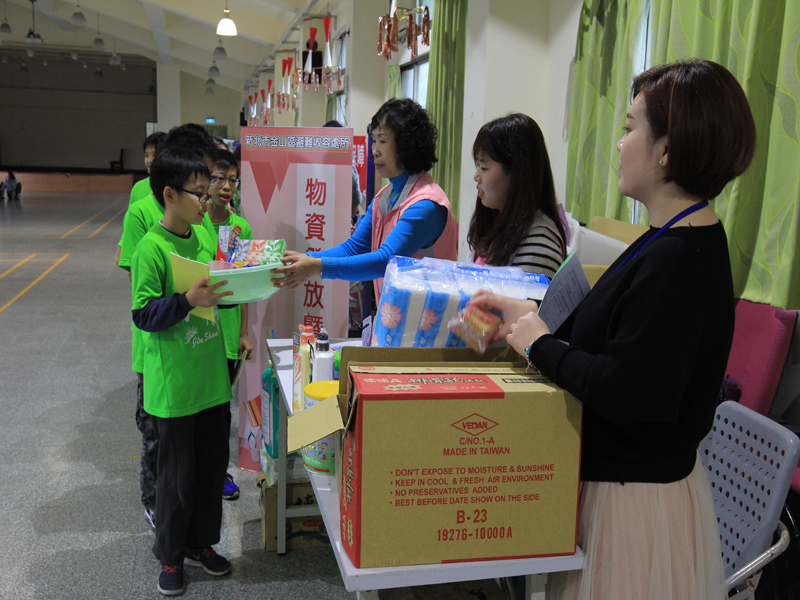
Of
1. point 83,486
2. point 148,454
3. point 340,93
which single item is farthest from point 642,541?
point 340,93

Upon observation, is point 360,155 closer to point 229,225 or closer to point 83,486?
point 229,225

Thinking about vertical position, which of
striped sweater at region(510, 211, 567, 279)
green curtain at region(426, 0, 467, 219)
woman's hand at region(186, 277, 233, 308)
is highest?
green curtain at region(426, 0, 467, 219)

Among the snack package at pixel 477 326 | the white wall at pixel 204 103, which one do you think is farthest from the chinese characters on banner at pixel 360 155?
the white wall at pixel 204 103

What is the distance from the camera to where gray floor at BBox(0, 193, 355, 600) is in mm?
2164

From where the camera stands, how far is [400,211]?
7.29 feet

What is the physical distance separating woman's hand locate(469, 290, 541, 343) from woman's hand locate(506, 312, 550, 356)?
0.14 ft

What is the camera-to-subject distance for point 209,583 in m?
2.16

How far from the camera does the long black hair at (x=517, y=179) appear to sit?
1541 mm

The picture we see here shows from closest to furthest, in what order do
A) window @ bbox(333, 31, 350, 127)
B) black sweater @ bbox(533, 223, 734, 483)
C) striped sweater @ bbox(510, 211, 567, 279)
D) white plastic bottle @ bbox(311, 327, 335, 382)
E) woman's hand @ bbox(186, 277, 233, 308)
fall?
black sweater @ bbox(533, 223, 734, 483), striped sweater @ bbox(510, 211, 567, 279), white plastic bottle @ bbox(311, 327, 335, 382), woman's hand @ bbox(186, 277, 233, 308), window @ bbox(333, 31, 350, 127)

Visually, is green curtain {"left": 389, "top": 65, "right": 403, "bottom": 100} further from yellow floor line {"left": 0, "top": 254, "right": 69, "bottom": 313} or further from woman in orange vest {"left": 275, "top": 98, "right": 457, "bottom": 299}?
woman in orange vest {"left": 275, "top": 98, "right": 457, "bottom": 299}

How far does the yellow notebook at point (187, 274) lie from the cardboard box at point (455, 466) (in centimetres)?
83

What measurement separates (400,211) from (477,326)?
3.80 feet

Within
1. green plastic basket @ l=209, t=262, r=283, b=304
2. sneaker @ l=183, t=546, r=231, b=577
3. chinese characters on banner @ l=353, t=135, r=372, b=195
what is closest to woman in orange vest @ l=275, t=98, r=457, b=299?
green plastic basket @ l=209, t=262, r=283, b=304

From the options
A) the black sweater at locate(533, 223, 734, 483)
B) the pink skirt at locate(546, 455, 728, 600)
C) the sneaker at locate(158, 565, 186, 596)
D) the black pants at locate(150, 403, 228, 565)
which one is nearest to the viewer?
the black sweater at locate(533, 223, 734, 483)
